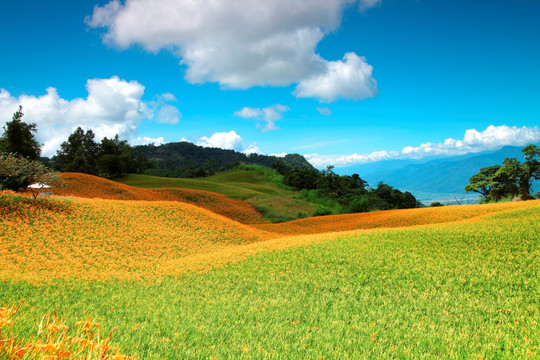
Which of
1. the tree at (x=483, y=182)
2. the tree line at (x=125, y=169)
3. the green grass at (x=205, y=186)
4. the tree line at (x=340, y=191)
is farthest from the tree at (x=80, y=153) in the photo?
the tree at (x=483, y=182)

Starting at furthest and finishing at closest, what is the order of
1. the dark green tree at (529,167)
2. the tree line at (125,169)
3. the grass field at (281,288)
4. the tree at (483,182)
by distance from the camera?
1. the tree line at (125,169)
2. the tree at (483,182)
3. the dark green tree at (529,167)
4. the grass field at (281,288)

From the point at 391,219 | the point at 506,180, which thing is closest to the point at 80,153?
the point at 391,219

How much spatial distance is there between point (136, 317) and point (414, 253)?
28.5 feet

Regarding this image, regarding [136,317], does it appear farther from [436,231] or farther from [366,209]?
[366,209]

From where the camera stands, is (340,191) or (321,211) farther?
(340,191)

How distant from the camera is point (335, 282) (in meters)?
8.34

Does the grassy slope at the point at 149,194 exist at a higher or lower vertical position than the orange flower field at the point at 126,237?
higher

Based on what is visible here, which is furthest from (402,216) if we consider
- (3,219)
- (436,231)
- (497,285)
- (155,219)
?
(3,219)

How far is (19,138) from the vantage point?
37031mm

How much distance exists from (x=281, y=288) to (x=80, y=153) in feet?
175

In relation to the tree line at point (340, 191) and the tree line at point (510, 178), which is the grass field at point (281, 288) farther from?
the tree line at point (340, 191)

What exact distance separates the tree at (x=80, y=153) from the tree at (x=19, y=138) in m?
10.6

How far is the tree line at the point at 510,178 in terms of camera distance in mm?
28688

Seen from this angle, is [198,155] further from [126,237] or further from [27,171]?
[126,237]
